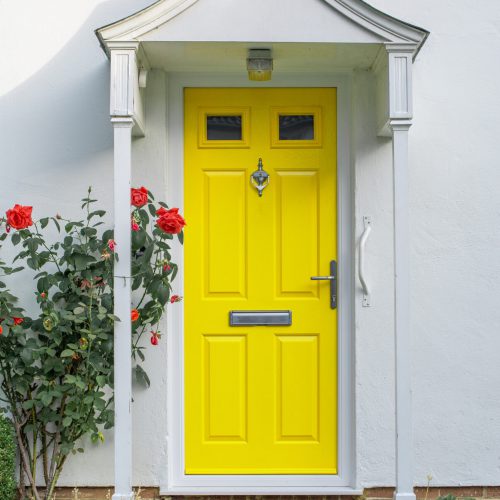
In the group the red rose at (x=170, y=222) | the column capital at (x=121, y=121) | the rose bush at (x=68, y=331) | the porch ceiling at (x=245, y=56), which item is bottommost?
the rose bush at (x=68, y=331)

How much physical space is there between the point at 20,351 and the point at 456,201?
8.00ft

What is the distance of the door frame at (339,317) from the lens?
148 inches

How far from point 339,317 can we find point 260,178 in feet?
2.89

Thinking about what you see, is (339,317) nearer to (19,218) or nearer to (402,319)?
(402,319)

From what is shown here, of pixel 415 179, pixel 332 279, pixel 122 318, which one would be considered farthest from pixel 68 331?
pixel 415 179

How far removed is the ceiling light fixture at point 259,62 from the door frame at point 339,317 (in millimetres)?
390

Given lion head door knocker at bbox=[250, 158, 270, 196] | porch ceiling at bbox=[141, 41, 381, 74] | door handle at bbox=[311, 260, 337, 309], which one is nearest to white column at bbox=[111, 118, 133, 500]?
porch ceiling at bbox=[141, 41, 381, 74]

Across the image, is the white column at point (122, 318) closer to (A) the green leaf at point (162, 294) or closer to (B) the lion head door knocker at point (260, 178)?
(A) the green leaf at point (162, 294)

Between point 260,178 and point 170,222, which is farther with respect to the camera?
point 260,178

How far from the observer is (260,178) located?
3812 mm

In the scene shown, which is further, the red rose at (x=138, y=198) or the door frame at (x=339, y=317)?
the door frame at (x=339, y=317)

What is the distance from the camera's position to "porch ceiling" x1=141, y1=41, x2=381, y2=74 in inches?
130

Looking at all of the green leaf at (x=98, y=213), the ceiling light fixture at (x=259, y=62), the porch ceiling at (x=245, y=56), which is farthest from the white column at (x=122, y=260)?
the ceiling light fixture at (x=259, y=62)

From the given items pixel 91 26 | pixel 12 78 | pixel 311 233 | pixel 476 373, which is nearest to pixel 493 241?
pixel 476 373
